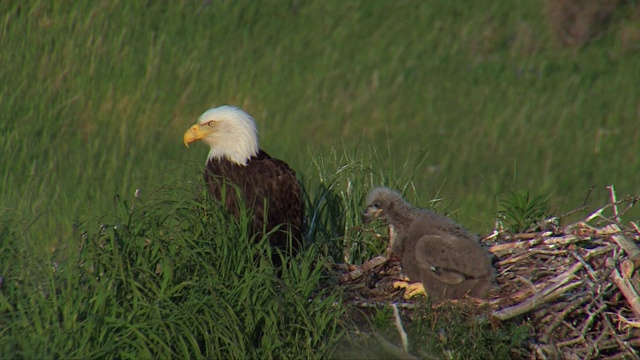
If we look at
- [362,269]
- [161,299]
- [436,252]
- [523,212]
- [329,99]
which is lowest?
[329,99]

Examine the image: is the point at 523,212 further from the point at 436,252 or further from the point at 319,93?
the point at 319,93

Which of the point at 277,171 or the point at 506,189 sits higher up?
the point at 277,171

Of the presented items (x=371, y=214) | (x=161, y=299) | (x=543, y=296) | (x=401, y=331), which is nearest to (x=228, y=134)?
(x=371, y=214)

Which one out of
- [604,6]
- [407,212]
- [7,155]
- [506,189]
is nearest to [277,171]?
[407,212]

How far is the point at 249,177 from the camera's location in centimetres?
698

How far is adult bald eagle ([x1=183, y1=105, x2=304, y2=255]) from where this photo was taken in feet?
22.1

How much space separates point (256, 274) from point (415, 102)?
266 inches

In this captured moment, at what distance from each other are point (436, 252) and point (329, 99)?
221 inches

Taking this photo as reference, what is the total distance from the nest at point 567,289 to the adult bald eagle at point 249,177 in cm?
46

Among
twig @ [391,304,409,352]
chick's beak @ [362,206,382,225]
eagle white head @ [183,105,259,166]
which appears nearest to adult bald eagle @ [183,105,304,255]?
eagle white head @ [183,105,259,166]

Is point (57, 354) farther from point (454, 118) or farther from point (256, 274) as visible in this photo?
point (454, 118)

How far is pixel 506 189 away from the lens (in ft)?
34.2

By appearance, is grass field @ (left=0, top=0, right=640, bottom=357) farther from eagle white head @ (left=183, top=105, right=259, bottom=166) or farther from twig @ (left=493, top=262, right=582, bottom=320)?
twig @ (left=493, top=262, right=582, bottom=320)

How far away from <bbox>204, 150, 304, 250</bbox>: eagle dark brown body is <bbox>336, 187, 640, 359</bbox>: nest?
420 millimetres
